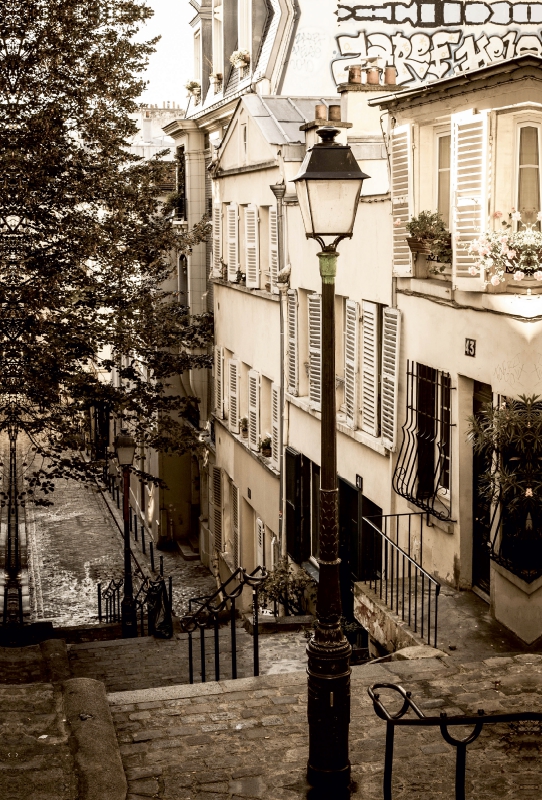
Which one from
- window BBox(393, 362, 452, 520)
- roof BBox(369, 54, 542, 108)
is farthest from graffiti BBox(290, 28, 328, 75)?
window BBox(393, 362, 452, 520)

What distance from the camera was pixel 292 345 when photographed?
17.8m

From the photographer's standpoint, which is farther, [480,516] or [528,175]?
[480,516]

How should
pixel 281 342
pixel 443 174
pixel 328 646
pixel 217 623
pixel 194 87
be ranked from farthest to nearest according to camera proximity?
pixel 194 87 → pixel 281 342 → pixel 443 174 → pixel 217 623 → pixel 328 646

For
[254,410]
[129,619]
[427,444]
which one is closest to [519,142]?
[427,444]

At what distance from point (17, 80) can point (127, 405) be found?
6.10m

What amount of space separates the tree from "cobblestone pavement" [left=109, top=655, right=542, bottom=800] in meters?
10.7

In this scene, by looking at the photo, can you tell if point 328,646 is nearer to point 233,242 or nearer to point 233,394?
point 233,394

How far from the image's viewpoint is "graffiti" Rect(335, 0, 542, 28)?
19.3 metres

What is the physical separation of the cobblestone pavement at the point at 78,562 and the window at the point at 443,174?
10271mm

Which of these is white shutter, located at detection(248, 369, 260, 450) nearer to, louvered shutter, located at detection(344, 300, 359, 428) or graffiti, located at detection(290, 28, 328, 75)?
louvered shutter, located at detection(344, 300, 359, 428)

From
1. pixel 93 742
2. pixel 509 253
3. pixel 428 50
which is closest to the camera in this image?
pixel 93 742

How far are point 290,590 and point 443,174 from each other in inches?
286

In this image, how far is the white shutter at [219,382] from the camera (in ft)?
77.5

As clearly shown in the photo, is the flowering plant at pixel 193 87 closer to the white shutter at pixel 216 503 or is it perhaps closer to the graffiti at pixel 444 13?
the graffiti at pixel 444 13
